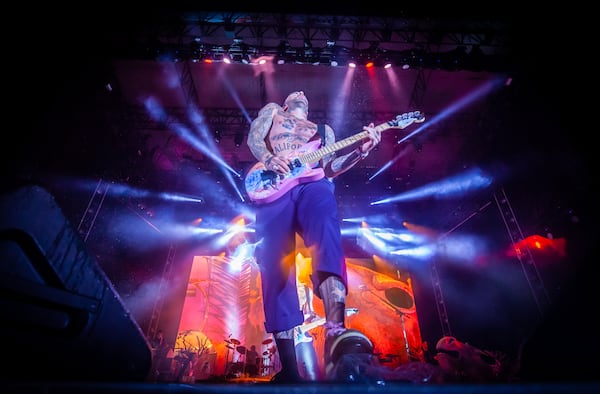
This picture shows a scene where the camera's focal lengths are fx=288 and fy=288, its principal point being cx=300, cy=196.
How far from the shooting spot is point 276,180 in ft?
9.87

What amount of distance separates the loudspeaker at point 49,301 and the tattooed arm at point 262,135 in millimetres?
1971

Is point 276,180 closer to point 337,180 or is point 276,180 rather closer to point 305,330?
point 305,330

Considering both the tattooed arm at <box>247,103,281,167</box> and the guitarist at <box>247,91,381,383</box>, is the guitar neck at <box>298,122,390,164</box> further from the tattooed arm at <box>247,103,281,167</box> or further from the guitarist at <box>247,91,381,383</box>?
the tattooed arm at <box>247,103,281,167</box>

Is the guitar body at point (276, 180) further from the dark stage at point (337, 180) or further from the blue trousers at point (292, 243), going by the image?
the dark stage at point (337, 180)

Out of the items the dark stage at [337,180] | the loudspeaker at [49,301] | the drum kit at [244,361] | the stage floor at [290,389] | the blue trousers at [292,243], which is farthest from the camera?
the drum kit at [244,361]

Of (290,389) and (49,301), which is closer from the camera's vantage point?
(290,389)

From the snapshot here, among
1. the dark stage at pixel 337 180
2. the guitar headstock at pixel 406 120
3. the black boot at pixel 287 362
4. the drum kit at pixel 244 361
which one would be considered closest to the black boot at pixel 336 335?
the dark stage at pixel 337 180

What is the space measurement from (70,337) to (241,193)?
8738mm

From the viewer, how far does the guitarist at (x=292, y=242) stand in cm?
219

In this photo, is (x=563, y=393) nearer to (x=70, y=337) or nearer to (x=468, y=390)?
(x=468, y=390)

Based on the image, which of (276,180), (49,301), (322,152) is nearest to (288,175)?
(276,180)

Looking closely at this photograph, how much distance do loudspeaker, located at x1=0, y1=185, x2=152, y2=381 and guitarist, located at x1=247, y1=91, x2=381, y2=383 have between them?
1.17m

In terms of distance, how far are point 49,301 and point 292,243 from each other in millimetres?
1765

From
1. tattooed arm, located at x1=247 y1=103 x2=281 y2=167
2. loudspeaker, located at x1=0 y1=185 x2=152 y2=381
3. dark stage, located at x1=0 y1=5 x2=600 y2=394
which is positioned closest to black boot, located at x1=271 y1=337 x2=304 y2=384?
dark stage, located at x1=0 y1=5 x2=600 y2=394
